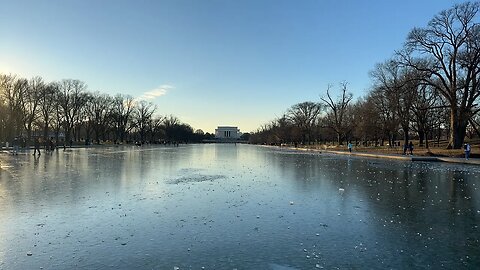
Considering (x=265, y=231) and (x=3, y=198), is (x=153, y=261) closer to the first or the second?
(x=265, y=231)

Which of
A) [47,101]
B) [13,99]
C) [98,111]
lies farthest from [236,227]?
[98,111]

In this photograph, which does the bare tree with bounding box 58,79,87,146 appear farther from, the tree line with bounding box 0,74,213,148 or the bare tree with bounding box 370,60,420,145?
the bare tree with bounding box 370,60,420,145

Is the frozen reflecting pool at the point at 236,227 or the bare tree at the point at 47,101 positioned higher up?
the bare tree at the point at 47,101

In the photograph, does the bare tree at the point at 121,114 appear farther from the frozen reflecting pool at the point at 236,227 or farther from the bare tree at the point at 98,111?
the frozen reflecting pool at the point at 236,227

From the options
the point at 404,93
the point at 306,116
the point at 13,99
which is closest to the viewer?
the point at 404,93

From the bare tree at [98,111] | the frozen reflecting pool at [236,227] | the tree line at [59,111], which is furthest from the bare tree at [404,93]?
the bare tree at [98,111]

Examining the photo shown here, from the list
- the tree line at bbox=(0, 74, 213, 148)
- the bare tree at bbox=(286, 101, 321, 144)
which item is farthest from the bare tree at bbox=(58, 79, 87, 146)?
the bare tree at bbox=(286, 101, 321, 144)

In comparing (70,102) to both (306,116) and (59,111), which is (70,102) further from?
(306,116)

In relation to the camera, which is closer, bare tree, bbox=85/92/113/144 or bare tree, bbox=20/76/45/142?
bare tree, bbox=20/76/45/142

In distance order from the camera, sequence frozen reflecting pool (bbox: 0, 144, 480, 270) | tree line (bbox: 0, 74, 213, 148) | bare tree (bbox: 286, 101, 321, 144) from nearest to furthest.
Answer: frozen reflecting pool (bbox: 0, 144, 480, 270) → tree line (bbox: 0, 74, 213, 148) → bare tree (bbox: 286, 101, 321, 144)

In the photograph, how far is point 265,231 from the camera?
7.76 metres

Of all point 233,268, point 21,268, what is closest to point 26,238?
point 21,268

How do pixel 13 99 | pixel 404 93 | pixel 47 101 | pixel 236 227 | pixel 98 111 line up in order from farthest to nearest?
pixel 98 111 < pixel 47 101 < pixel 13 99 < pixel 404 93 < pixel 236 227

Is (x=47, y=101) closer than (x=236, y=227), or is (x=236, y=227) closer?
(x=236, y=227)
